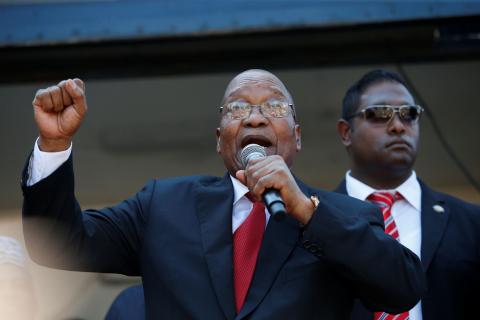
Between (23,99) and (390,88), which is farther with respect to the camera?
(23,99)

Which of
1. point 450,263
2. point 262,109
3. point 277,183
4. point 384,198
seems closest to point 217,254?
point 277,183

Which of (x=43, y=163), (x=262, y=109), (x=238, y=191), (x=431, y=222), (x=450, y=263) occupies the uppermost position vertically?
(x=262, y=109)

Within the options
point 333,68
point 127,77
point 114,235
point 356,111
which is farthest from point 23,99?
point 114,235

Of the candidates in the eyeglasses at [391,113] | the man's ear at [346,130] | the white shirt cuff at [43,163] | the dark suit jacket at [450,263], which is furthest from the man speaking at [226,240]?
the man's ear at [346,130]

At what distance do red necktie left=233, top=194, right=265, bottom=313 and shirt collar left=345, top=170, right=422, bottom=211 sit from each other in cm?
113

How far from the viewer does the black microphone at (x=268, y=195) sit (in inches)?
83.7

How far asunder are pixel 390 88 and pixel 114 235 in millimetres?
1703

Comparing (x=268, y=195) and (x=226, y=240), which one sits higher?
(x=268, y=195)

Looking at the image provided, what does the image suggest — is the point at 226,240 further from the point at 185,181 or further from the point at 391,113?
the point at 391,113

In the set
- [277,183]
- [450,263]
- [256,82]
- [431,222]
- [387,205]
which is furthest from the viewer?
[387,205]

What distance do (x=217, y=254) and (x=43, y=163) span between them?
0.55 m

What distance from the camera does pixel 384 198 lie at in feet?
12.0

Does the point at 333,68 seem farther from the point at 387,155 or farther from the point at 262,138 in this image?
the point at 262,138

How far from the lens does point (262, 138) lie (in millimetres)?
2756
